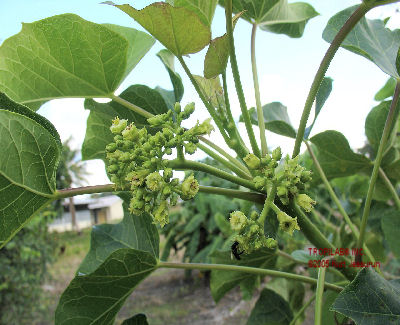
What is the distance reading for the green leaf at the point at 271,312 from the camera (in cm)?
120

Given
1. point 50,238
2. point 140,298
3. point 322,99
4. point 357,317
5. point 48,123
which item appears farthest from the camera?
point 140,298

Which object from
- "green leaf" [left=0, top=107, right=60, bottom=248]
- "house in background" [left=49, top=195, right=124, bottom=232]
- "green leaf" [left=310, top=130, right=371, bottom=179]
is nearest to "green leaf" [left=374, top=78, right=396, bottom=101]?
"green leaf" [left=310, top=130, right=371, bottom=179]

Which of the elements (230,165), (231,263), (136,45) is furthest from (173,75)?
(231,263)

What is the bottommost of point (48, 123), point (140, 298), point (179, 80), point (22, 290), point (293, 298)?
point (140, 298)

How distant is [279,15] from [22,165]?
0.85m

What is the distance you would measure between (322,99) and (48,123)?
645 mm

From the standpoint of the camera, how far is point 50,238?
613 centimetres

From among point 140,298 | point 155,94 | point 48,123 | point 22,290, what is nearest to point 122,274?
point 48,123

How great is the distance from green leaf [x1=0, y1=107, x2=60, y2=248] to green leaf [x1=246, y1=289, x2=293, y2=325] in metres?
0.79

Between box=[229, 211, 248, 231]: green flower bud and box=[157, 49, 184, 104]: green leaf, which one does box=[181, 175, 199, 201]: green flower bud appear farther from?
box=[157, 49, 184, 104]: green leaf

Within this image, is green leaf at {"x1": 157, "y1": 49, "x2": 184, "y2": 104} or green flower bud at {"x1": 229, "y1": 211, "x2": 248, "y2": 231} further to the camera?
green leaf at {"x1": 157, "y1": 49, "x2": 184, "y2": 104}

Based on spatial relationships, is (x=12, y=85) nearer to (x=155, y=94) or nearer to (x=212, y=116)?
(x=155, y=94)

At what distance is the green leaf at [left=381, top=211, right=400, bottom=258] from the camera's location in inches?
45.8

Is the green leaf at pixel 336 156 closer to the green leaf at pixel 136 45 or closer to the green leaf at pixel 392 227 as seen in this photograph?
the green leaf at pixel 392 227
